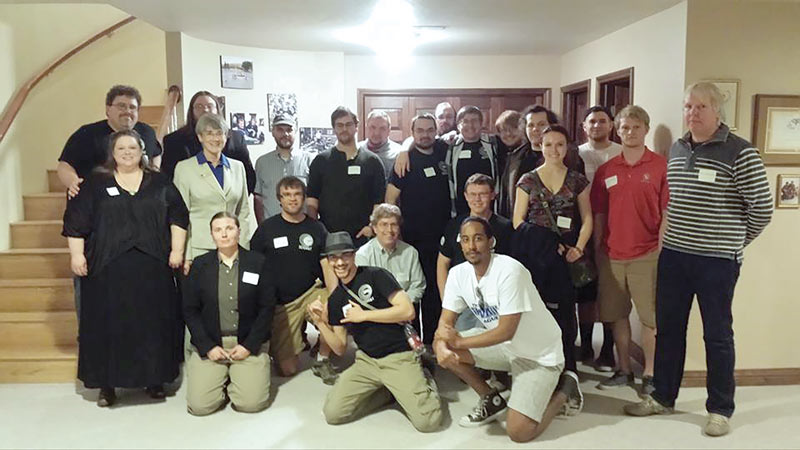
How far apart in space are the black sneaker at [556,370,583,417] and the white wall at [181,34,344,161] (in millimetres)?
3679

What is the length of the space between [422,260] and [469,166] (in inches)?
25.0

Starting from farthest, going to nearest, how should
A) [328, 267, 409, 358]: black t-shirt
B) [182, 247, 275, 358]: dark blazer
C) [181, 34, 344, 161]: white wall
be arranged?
[181, 34, 344, 161]: white wall → [182, 247, 275, 358]: dark blazer → [328, 267, 409, 358]: black t-shirt

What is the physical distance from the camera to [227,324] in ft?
10.5

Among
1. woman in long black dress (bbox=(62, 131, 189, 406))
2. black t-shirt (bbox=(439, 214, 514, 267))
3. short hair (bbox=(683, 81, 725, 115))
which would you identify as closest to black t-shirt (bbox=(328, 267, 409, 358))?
black t-shirt (bbox=(439, 214, 514, 267))

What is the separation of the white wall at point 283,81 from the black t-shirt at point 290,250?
2.14m

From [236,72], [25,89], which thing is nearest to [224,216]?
A: [25,89]

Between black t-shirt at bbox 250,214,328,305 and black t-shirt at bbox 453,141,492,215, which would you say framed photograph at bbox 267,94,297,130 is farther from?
black t-shirt at bbox 453,141,492,215

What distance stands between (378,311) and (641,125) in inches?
64.0

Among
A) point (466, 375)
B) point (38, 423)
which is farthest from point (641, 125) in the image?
point (38, 423)

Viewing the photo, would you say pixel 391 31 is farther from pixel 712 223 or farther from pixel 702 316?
pixel 702 316

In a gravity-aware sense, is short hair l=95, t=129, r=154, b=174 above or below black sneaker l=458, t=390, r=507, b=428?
above

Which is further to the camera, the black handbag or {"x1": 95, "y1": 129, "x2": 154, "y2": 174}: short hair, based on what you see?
the black handbag

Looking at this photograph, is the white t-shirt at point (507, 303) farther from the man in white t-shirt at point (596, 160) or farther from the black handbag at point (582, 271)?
the man in white t-shirt at point (596, 160)

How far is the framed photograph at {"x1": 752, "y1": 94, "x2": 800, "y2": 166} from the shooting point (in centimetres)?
332
